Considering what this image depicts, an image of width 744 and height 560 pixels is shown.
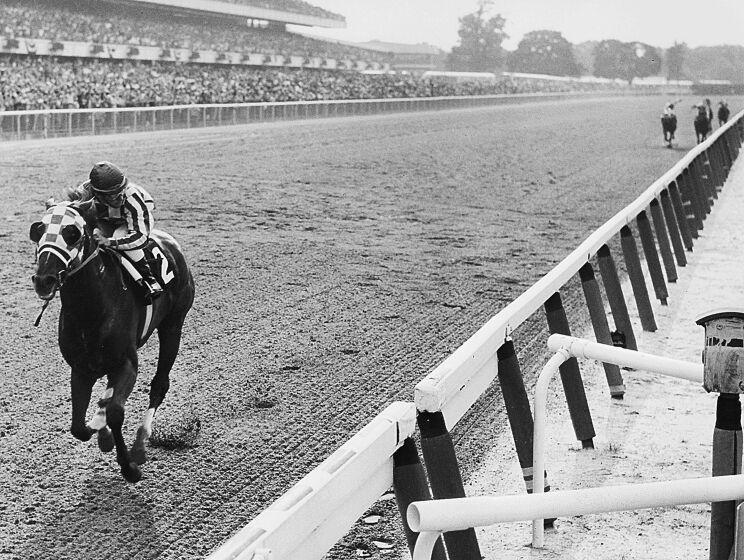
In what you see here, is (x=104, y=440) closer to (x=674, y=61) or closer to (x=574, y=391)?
(x=574, y=391)

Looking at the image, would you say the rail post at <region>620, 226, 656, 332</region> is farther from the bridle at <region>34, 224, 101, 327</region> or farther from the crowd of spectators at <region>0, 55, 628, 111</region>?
the crowd of spectators at <region>0, 55, 628, 111</region>

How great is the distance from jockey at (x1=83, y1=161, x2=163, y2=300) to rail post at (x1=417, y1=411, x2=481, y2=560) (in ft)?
6.31

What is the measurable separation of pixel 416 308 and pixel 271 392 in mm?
2246

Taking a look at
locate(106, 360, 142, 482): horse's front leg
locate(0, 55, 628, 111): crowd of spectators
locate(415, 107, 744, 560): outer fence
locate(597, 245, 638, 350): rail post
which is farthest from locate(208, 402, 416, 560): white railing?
locate(0, 55, 628, 111): crowd of spectators

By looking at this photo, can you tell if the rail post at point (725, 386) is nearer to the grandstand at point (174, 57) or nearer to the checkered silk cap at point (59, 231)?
the checkered silk cap at point (59, 231)

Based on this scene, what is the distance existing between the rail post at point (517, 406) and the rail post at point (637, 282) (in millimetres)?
3064

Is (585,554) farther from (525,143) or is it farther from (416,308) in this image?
(525,143)

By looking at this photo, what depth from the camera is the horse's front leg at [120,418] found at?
383 cm

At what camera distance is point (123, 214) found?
4188 millimetres

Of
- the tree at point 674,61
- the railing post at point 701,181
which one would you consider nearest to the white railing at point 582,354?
the railing post at point 701,181

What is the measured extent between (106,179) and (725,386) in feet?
8.29

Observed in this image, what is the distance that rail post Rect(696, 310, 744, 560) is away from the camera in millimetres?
2400

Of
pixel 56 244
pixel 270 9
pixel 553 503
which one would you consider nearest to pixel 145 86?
pixel 56 244

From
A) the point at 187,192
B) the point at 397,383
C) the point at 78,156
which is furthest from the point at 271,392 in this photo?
the point at 78,156
